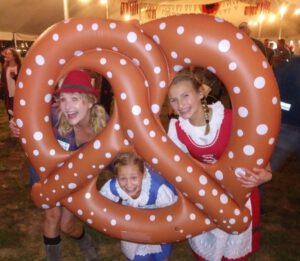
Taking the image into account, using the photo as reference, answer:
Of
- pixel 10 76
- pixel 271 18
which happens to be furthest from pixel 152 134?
pixel 271 18

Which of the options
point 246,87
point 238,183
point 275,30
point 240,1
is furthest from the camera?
point 275,30

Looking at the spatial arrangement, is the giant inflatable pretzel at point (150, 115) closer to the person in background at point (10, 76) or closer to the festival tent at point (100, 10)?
the person in background at point (10, 76)

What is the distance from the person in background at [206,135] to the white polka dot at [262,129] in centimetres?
24

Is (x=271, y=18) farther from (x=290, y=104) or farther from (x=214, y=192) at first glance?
(x=214, y=192)

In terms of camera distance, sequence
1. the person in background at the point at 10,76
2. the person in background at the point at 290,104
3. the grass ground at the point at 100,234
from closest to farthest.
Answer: the person in background at the point at 290,104 → the grass ground at the point at 100,234 → the person in background at the point at 10,76

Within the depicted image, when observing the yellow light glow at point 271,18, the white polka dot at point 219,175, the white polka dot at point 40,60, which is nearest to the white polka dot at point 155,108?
the white polka dot at point 219,175

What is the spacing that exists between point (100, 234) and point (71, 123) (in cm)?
113

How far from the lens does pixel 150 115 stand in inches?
54.3

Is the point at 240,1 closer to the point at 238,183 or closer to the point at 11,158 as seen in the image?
the point at 11,158

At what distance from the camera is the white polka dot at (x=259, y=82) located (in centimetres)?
125

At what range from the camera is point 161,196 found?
1652 millimetres

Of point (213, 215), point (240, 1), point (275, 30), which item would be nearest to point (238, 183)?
point (213, 215)

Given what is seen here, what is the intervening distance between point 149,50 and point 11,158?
309 cm

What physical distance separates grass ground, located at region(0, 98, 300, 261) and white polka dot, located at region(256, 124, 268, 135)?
1.27m
